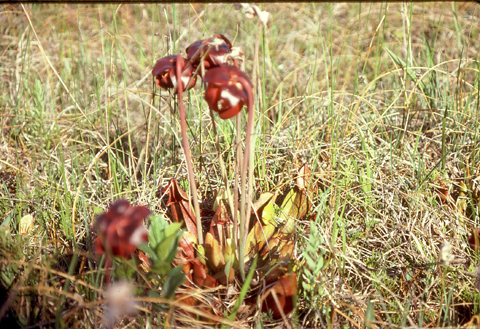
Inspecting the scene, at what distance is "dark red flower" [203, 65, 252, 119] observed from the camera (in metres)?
1.08

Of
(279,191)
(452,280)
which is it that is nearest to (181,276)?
(279,191)

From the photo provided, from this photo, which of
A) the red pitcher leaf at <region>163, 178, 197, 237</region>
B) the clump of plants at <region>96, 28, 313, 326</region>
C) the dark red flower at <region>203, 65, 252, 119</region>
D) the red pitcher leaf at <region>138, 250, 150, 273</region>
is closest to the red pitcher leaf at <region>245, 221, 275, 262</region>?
the clump of plants at <region>96, 28, 313, 326</region>

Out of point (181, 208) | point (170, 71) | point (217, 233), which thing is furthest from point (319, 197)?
point (170, 71)

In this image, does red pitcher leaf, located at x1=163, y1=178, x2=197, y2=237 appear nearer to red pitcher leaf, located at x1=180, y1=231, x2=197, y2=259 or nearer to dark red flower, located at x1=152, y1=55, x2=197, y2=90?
red pitcher leaf, located at x1=180, y1=231, x2=197, y2=259

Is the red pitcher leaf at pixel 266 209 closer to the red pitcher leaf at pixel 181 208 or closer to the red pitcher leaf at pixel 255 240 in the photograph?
the red pitcher leaf at pixel 255 240

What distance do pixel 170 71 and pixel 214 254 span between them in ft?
2.15

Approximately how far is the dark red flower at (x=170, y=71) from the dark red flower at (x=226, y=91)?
0.40ft

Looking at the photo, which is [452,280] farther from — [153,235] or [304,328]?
[153,235]

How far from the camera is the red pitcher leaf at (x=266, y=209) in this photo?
5.19ft

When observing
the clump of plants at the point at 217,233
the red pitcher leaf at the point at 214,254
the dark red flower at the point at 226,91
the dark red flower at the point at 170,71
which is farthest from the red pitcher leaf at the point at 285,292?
the dark red flower at the point at 170,71

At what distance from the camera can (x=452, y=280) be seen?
1479mm

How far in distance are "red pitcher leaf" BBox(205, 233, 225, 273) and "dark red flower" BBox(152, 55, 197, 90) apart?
0.55 meters

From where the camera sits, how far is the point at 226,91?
A: 3.56ft

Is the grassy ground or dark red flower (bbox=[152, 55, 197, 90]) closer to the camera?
dark red flower (bbox=[152, 55, 197, 90])
